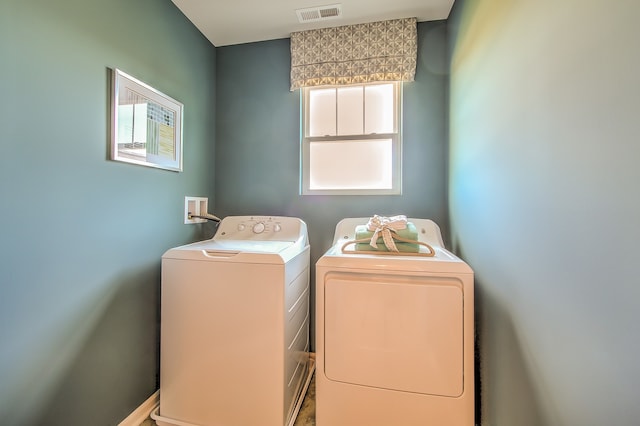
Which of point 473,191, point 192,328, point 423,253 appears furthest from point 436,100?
point 192,328

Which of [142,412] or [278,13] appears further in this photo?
[278,13]

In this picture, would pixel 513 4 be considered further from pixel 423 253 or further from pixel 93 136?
pixel 93 136

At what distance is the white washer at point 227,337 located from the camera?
1.23 metres

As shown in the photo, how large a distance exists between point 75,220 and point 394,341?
4.78ft

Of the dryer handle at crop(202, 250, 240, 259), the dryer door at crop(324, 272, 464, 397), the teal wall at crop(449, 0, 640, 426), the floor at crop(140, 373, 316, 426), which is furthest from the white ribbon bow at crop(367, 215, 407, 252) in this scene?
the floor at crop(140, 373, 316, 426)

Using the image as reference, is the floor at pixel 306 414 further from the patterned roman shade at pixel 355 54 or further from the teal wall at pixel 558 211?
the patterned roman shade at pixel 355 54

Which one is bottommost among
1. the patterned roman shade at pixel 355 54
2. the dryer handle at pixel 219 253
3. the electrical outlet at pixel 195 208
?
the dryer handle at pixel 219 253

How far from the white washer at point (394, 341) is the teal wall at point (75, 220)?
102cm

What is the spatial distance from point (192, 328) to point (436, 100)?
2.10 meters

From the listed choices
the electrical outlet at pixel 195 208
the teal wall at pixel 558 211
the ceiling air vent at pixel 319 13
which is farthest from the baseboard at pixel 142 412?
the ceiling air vent at pixel 319 13

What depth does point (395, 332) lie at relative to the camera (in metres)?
1.09

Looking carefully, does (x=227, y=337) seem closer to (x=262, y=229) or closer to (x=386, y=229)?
(x=262, y=229)

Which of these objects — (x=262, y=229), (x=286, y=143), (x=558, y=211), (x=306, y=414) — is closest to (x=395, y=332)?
(x=558, y=211)

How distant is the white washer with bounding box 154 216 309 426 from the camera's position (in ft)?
4.02
